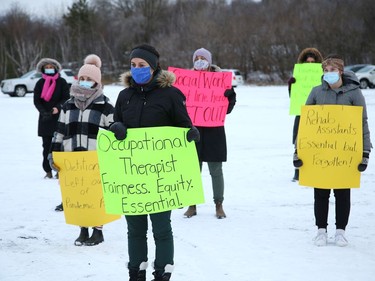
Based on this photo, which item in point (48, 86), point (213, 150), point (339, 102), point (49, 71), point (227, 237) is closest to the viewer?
point (339, 102)

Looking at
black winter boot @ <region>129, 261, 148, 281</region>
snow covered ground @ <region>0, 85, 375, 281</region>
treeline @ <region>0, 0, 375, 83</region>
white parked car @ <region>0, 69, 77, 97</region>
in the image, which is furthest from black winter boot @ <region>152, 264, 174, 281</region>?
treeline @ <region>0, 0, 375, 83</region>

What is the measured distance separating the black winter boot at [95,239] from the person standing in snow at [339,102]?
6.87 feet

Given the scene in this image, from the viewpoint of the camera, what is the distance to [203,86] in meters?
6.47

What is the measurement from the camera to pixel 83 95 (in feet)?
17.0

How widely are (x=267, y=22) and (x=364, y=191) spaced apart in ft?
146

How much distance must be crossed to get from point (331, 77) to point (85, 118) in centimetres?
237

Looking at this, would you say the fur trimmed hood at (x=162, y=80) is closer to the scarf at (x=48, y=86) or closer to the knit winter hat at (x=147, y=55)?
the knit winter hat at (x=147, y=55)

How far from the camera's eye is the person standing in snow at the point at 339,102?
4.98 m

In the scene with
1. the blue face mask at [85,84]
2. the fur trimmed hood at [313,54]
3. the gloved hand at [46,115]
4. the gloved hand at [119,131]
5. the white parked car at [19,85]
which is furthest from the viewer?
the white parked car at [19,85]

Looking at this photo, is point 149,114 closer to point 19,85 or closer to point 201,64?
point 201,64

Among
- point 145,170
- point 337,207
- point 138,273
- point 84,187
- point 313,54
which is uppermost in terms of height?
point 313,54

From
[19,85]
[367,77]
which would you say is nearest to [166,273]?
[19,85]

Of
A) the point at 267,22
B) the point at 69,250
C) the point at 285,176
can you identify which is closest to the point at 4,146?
the point at 285,176

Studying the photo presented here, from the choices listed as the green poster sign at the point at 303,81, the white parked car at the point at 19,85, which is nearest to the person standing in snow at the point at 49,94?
the green poster sign at the point at 303,81
